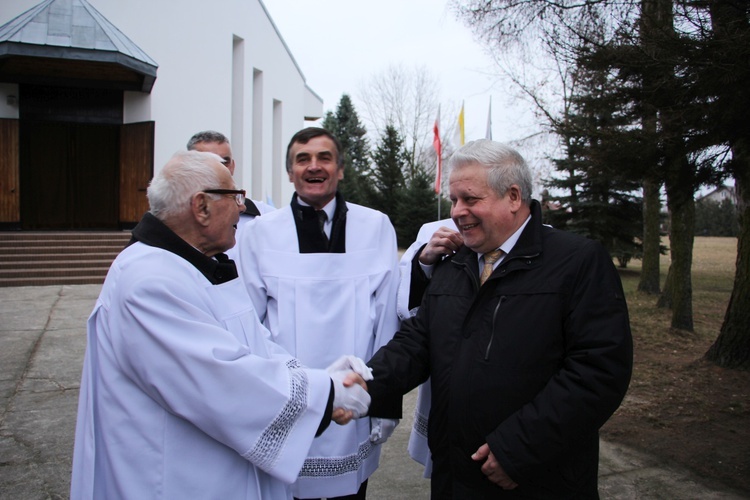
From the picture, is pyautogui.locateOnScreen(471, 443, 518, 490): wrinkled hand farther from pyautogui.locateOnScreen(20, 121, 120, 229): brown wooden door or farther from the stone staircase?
pyautogui.locateOnScreen(20, 121, 120, 229): brown wooden door

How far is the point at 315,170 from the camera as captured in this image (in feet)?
9.66

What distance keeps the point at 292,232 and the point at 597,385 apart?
1.59 metres

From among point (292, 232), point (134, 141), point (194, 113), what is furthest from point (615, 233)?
point (292, 232)

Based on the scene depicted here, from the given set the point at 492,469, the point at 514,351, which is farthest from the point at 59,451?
the point at 514,351

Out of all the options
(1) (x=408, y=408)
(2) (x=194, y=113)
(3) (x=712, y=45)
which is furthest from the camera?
(2) (x=194, y=113)

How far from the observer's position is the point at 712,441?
4.44 meters

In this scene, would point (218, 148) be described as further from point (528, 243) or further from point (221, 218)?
point (528, 243)

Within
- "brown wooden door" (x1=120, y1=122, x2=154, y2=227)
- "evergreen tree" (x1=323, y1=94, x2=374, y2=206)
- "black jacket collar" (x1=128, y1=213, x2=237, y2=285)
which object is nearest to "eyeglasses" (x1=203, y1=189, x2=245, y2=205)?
"black jacket collar" (x1=128, y1=213, x2=237, y2=285)

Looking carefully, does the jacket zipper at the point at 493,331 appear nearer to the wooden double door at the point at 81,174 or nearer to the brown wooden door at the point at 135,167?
the brown wooden door at the point at 135,167

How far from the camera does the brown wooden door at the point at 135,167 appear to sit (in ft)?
46.8

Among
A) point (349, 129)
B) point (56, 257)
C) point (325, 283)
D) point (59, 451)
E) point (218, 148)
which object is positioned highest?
point (349, 129)

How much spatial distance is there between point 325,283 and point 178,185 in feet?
3.63

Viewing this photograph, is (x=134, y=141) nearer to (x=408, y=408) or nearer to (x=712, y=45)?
(x=408, y=408)

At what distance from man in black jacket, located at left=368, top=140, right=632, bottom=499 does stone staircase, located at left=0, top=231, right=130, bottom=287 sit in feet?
37.1
